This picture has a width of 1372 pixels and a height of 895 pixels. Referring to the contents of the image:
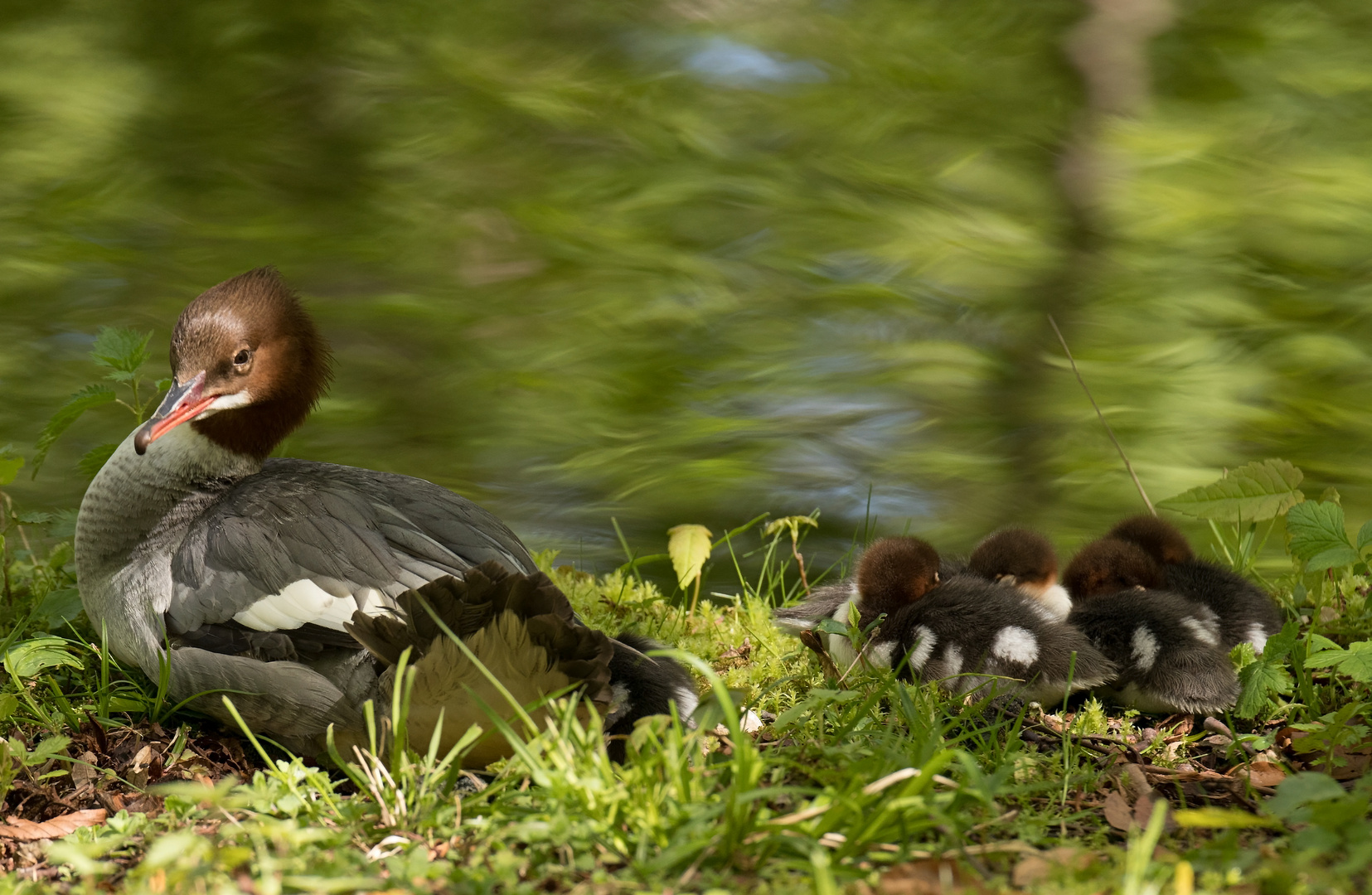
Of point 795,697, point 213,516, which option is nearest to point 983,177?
point 795,697

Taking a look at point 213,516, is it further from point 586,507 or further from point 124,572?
point 586,507

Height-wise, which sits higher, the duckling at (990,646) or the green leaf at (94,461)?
the green leaf at (94,461)

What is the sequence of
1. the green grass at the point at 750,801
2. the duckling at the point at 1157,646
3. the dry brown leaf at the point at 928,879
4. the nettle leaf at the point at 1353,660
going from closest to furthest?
the dry brown leaf at the point at 928,879, the green grass at the point at 750,801, the nettle leaf at the point at 1353,660, the duckling at the point at 1157,646

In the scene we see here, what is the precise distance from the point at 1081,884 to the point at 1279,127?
688 centimetres

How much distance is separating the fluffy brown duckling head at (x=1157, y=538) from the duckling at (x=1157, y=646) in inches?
9.5

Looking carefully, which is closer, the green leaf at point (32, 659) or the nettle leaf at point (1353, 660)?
the nettle leaf at point (1353, 660)

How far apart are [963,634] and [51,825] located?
2.42m

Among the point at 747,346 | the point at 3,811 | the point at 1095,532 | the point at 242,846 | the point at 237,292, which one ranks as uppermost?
the point at 237,292

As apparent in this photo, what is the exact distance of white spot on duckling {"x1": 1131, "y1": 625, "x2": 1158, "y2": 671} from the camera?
132 inches

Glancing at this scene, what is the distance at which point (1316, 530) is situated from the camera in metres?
3.25

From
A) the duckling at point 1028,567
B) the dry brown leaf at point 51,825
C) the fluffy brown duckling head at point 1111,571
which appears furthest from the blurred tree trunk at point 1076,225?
the dry brown leaf at point 51,825

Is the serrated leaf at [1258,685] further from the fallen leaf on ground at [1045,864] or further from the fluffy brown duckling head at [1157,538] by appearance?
the fallen leaf on ground at [1045,864]

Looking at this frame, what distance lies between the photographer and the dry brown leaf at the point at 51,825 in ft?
8.89

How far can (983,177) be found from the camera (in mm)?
7688
